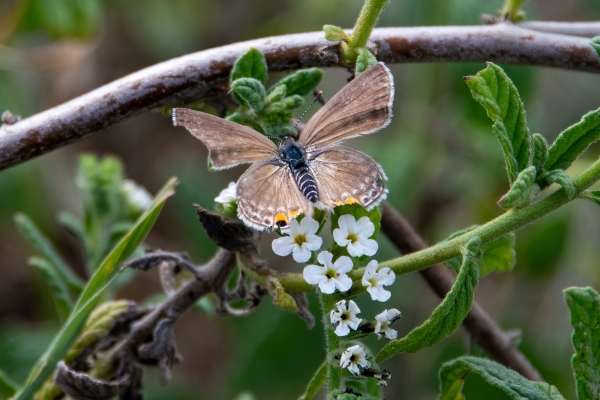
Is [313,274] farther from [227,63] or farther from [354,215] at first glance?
[227,63]

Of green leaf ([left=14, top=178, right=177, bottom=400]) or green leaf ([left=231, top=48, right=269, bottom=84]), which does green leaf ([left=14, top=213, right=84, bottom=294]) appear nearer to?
green leaf ([left=14, top=178, right=177, bottom=400])

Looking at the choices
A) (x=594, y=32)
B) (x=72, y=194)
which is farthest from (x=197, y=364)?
(x=594, y=32)

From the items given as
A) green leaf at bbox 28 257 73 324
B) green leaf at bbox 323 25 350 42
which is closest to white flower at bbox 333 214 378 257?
green leaf at bbox 323 25 350 42

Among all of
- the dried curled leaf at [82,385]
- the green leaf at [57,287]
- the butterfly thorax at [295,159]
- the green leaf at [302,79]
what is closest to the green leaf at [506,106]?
the green leaf at [302,79]

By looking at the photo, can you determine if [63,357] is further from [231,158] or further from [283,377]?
[283,377]

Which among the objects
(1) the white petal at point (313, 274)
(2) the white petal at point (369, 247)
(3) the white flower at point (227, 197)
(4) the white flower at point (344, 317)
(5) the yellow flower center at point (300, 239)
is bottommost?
(4) the white flower at point (344, 317)

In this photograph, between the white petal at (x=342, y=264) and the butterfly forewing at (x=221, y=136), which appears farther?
the butterfly forewing at (x=221, y=136)

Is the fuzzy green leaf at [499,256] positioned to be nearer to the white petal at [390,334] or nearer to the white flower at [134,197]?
the white petal at [390,334]
